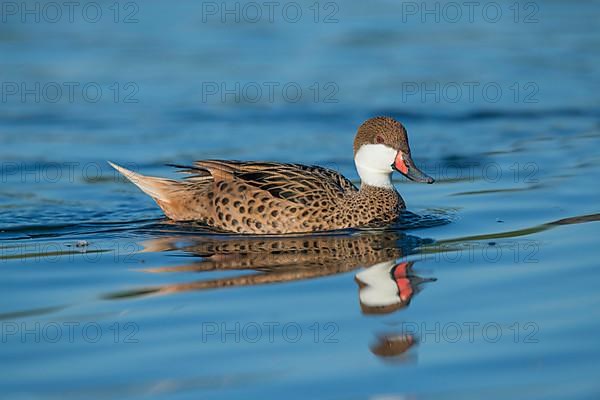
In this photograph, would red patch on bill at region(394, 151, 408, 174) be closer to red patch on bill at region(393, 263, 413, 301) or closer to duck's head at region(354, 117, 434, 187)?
duck's head at region(354, 117, 434, 187)

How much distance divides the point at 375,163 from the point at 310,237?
1.01 metres

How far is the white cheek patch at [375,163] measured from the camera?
10.6 metres

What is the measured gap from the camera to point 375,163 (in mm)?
10703

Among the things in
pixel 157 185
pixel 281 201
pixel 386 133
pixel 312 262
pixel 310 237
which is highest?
pixel 386 133

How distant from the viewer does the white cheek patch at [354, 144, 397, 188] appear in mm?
10555

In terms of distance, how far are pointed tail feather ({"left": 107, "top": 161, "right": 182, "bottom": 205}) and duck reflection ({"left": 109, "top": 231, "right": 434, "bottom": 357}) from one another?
837mm

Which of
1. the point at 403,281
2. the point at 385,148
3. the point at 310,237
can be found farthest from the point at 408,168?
the point at 403,281

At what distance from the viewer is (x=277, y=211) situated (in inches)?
406

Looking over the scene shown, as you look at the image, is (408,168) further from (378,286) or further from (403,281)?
(378,286)

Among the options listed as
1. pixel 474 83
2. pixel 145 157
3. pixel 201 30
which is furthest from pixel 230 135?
pixel 201 30

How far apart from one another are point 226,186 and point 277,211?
0.61 m

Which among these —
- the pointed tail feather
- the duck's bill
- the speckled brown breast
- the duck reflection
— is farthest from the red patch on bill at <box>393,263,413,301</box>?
the pointed tail feather

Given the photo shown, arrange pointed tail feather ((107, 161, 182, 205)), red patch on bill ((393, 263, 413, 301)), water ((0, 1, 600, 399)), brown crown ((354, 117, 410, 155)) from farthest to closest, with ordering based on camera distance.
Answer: pointed tail feather ((107, 161, 182, 205)) < brown crown ((354, 117, 410, 155)) < red patch on bill ((393, 263, 413, 301)) < water ((0, 1, 600, 399))

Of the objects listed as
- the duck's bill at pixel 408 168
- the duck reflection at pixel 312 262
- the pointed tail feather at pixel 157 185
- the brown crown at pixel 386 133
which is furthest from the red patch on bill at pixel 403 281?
the pointed tail feather at pixel 157 185
